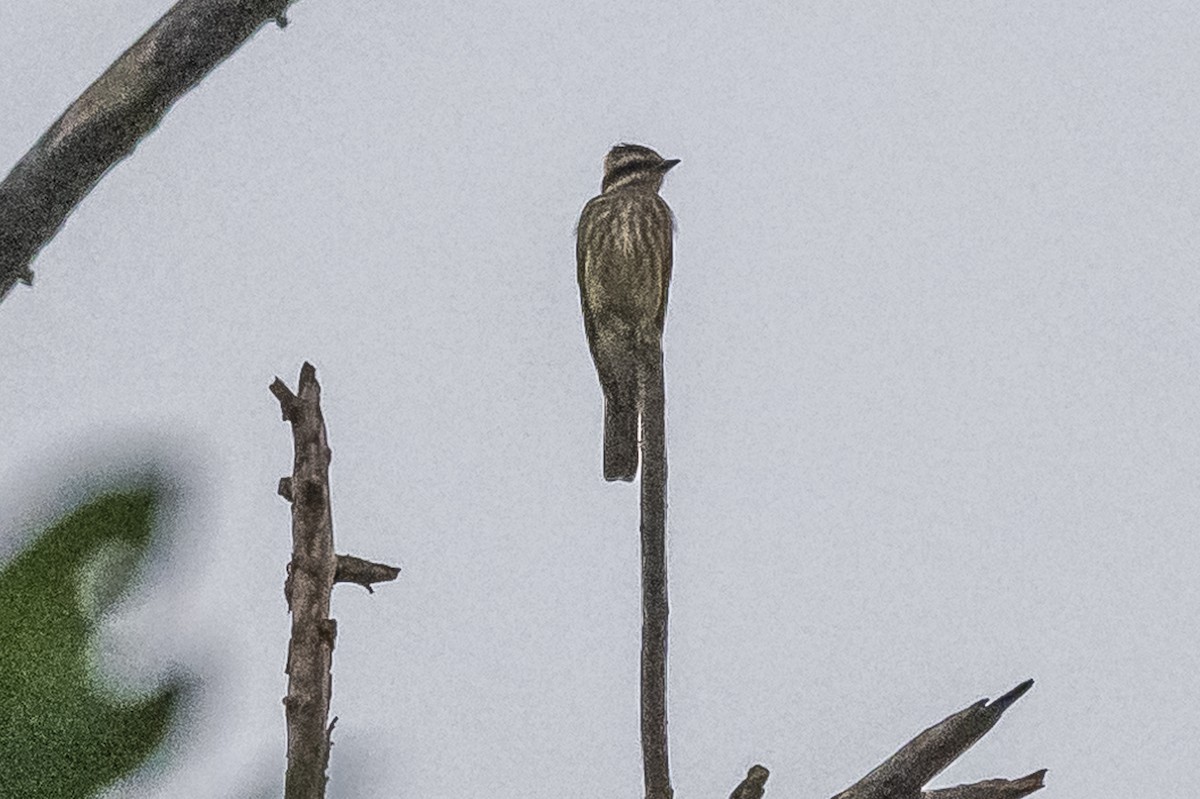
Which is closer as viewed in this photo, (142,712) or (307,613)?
(142,712)

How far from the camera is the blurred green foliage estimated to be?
501mm

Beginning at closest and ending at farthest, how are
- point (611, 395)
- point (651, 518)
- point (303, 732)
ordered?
point (303, 732)
point (651, 518)
point (611, 395)

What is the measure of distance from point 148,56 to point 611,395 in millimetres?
1731

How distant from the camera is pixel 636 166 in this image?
5.25 m

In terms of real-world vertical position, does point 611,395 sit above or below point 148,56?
above

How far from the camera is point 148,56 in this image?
1.71 m

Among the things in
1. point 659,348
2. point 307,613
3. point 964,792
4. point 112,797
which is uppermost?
point 659,348

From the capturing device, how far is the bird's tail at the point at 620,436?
3187 mm

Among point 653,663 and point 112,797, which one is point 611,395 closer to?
point 653,663

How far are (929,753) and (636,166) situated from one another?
408 cm

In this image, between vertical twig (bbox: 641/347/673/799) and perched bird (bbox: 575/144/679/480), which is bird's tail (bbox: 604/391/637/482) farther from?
vertical twig (bbox: 641/347/673/799)

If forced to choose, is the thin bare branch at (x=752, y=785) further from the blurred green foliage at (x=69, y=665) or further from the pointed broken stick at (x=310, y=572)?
the blurred green foliage at (x=69, y=665)

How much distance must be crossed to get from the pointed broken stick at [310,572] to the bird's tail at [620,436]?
1.41 meters

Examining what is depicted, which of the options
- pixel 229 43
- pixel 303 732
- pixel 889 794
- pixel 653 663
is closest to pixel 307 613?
pixel 303 732
